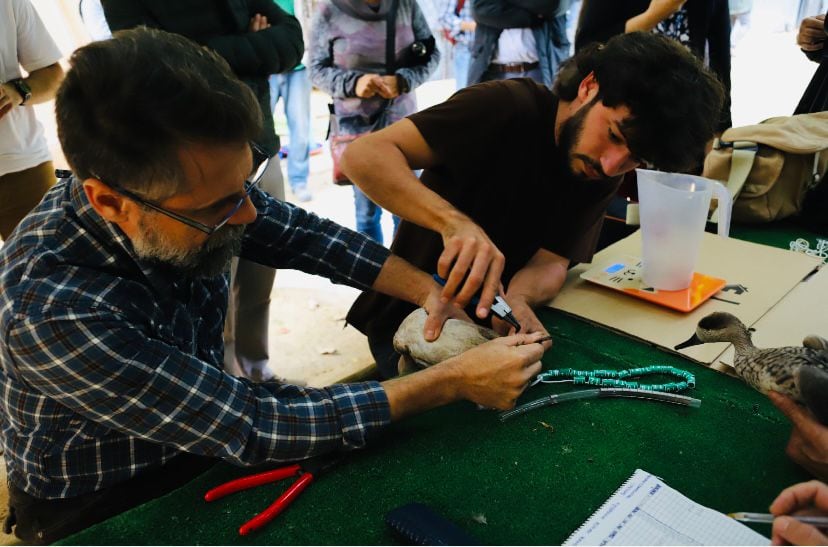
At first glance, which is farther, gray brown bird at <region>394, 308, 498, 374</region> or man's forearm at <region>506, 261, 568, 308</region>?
man's forearm at <region>506, 261, 568, 308</region>

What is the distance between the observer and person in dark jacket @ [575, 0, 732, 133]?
2.40 m

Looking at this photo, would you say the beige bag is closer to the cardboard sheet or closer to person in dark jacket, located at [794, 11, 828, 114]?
the cardboard sheet

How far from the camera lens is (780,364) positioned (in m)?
1.03

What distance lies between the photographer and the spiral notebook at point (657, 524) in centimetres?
86

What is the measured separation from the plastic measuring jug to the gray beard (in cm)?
107

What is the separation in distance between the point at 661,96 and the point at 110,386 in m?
1.26

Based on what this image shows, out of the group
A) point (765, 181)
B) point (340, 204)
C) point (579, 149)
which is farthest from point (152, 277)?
point (340, 204)

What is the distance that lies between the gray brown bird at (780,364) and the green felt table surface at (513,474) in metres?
0.09

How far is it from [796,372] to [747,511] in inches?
9.9

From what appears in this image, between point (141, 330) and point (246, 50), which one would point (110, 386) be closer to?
point (141, 330)

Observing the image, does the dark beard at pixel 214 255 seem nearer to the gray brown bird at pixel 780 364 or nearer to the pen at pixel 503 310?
the pen at pixel 503 310

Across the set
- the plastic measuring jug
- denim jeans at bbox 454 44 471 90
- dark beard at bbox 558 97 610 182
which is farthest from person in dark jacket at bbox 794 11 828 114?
denim jeans at bbox 454 44 471 90

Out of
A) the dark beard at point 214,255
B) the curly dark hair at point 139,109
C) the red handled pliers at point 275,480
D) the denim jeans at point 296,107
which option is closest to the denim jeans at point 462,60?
the denim jeans at point 296,107

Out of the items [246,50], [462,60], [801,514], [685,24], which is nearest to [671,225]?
[801,514]
